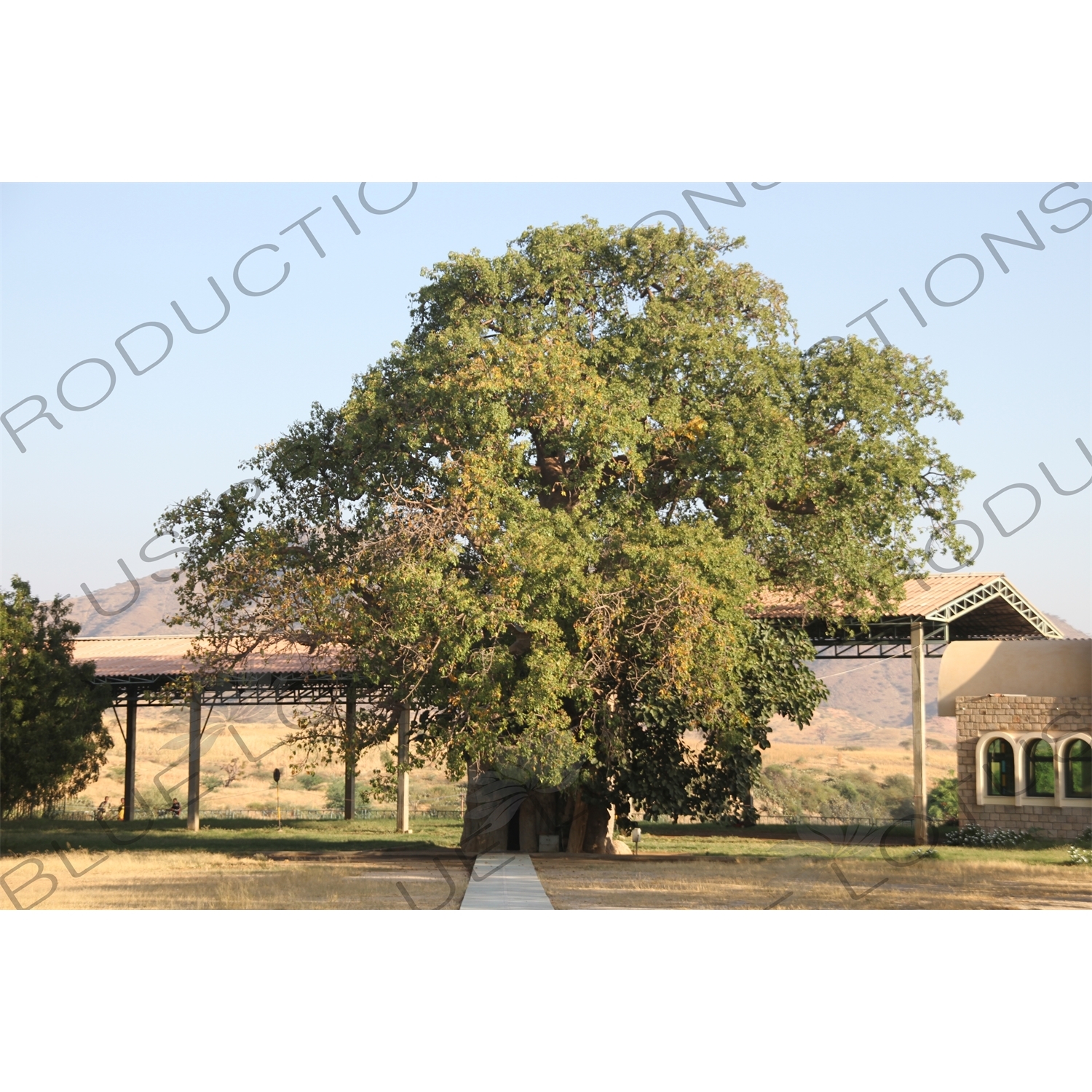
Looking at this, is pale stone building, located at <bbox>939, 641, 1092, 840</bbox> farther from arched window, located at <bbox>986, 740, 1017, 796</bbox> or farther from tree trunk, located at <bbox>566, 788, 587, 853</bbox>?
tree trunk, located at <bbox>566, 788, 587, 853</bbox>

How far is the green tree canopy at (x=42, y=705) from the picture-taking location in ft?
88.7

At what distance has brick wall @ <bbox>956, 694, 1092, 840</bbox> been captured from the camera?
→ 24.5m

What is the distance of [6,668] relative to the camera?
27.2m

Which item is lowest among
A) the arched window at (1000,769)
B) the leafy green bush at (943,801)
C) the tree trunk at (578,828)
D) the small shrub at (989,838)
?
the leafy green bush at (943,801)

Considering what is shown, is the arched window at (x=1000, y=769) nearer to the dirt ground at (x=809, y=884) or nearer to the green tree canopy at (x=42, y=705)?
the dirt ground at (x=809, y=884)

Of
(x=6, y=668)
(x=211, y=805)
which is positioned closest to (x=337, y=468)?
(x=6, y=668)

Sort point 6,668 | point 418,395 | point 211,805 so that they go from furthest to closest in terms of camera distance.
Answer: point 211,805 < point 6,668 < point 418,395

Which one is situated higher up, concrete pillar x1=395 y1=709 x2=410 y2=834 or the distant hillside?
the distant hillside

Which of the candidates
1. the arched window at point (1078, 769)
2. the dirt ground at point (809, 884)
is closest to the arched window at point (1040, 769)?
the arched window at point (1078, 769)

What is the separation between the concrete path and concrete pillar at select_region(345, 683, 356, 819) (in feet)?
8.60

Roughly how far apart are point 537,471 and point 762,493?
3.65 metres

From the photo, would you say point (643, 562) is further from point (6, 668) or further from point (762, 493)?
point (6, 668)

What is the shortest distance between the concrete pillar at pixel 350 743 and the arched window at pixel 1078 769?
14.3m

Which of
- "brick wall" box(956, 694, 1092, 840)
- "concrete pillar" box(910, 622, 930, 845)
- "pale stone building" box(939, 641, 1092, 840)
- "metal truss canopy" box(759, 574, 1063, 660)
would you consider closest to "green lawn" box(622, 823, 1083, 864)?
"concrete pillar" box(910, 622, 930, 845)
